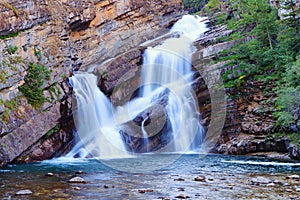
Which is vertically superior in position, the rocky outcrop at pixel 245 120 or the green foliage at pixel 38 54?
the green foliage at pixel 38 54

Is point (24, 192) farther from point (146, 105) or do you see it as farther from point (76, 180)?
point (146, 105)

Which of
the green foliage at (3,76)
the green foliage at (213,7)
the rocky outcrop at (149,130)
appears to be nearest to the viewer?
the green foliage at (3,76)

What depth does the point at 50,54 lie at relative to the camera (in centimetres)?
2262

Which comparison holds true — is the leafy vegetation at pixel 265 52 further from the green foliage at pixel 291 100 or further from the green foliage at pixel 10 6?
the green foliage at pixel 10 6

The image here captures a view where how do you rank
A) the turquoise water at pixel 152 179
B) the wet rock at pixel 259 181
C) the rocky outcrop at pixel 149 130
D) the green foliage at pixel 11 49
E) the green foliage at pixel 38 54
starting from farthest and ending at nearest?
the rocky outcrop at pixel 149 130
the green foliage at pixel 38 54
the green foliage at pixel 11 49
the wet rock at pixel 259 181
the turquoise water at pixel 152 179

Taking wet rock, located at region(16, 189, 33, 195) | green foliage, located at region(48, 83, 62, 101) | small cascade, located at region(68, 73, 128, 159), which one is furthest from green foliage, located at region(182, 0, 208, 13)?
wet rock, located at region(16, 189, 33, 195)

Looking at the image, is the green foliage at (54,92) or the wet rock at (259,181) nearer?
the wet rock at (259,181)

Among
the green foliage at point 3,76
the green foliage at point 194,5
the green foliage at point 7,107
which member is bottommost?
the green foliage at point 7,107

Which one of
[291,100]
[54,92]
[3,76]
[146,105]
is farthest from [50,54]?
[291,100]

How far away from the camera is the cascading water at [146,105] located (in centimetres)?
2180

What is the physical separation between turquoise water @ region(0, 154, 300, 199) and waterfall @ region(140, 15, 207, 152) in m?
5.40

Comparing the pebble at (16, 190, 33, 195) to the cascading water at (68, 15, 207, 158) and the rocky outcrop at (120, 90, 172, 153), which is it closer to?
the cascading water at (68, 15, 207, 158)

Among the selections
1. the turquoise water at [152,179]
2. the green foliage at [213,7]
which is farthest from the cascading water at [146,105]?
the green foliage at [213,7]

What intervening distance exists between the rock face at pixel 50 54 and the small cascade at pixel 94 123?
0.77 metres
